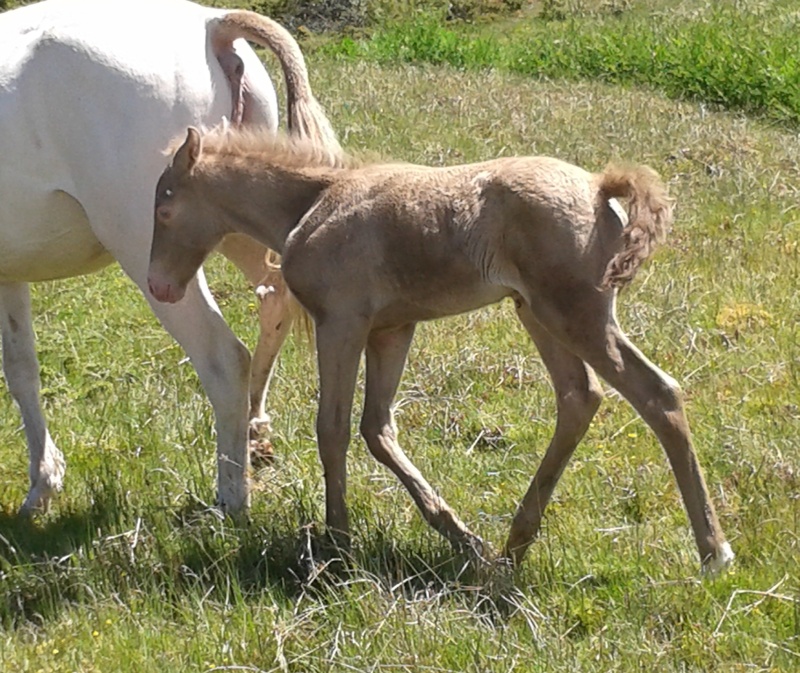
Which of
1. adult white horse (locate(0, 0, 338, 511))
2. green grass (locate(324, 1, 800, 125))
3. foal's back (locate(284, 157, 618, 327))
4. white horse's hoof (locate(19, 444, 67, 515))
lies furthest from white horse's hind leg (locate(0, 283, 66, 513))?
green grass (locate(324, 1, 800, 125))

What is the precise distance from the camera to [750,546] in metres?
4.32

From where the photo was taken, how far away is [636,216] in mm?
3953

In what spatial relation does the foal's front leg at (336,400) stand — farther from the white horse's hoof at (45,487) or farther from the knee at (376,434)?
the white horse's hoof at (45,487)

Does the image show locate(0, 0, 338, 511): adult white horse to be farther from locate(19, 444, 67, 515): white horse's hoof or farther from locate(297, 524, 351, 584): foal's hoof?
locate(19, 444, 67, 515): white horse's hoof

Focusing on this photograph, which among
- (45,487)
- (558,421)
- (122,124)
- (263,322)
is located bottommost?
(45,487)

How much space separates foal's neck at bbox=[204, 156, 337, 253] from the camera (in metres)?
4.56

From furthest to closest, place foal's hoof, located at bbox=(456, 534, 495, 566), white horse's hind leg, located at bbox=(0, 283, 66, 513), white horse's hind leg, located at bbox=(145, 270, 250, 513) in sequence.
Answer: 1. white horse's hind leg, located at bbox=(0, 283, 66, 513)
2. white horse's hind leg, located at bbox=(145, 270, 250, 513)
3. foal's hoof, located at bbox=(456, 534, 495, 566)

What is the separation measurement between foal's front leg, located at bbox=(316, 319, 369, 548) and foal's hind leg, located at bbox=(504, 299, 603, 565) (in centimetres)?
56

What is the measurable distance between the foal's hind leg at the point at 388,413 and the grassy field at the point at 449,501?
160 millimetres

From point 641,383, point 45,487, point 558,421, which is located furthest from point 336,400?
point 45,487

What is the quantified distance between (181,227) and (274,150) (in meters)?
0.42

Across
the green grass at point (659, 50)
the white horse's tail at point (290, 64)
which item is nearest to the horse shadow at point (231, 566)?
the white horse's tail at point (290, 64)

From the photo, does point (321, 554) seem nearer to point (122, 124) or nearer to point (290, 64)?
point (122, 124)

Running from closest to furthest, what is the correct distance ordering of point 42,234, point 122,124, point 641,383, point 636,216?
point 636,216
point 641,383
point 122,124
point 42,234
